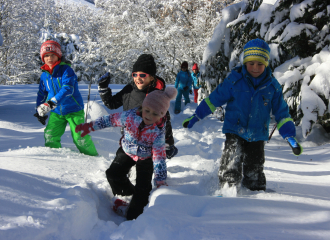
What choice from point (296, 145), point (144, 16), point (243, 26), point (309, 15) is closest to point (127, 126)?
point (296, 145)

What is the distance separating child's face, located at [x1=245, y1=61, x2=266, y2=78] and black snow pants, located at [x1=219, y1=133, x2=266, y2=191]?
0.64m

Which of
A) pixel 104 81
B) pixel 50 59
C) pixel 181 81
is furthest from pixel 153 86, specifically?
pixel 181 81

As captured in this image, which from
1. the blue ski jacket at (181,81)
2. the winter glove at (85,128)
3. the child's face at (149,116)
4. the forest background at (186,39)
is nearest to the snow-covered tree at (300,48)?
the forest background at (186,39)

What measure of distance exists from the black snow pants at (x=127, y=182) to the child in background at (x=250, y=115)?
24.3 inches

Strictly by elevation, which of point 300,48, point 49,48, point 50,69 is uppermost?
point 300,48

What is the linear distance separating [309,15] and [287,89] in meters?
1.36

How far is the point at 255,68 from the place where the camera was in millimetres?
2277

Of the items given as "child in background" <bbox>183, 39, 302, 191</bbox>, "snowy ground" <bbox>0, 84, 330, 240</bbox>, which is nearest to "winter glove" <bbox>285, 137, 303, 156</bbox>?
"child in background" <bbox>183, 39, 302, 191</bbox>

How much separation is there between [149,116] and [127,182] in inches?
28.8

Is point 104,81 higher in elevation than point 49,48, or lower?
lower

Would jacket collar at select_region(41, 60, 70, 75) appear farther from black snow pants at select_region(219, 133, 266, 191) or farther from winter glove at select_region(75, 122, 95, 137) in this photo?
black snow pants at select_region(219, 133, 266, 191)

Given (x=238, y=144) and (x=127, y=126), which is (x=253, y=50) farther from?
(x=127, y=126)

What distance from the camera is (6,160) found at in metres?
2.39

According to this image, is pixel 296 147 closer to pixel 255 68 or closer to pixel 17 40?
pixel 255 68
